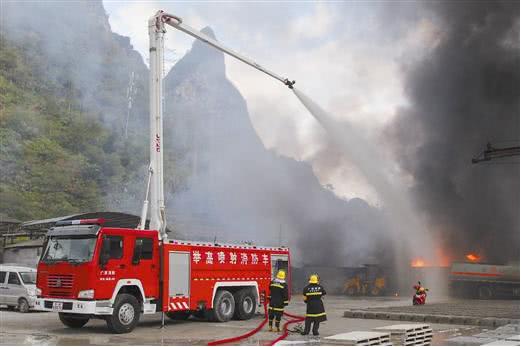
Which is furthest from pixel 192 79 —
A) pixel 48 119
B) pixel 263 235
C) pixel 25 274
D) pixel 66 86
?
pixel 25 274

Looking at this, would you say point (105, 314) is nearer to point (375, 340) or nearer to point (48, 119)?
point (375, 340)

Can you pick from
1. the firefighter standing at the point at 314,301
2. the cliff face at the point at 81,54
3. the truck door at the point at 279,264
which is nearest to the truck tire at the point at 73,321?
the firefighter standing at the point at 314,301

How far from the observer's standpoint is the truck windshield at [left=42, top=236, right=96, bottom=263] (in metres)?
12.5

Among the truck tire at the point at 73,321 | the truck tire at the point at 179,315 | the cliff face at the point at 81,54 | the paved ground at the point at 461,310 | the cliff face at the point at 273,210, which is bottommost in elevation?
the paved ground at the point at 461,310

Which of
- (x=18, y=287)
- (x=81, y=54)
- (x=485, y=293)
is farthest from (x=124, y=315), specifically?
(x=81, y=54)

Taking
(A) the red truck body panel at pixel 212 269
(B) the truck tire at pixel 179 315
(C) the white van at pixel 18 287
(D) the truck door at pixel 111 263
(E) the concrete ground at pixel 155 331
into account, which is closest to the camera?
(E) the concrete ground at pixel 155 331

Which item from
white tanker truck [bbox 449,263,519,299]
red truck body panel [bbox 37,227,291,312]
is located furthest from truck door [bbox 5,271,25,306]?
white tanker truck [bbox 449,263,519,299]

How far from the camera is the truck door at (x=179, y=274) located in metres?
13.9

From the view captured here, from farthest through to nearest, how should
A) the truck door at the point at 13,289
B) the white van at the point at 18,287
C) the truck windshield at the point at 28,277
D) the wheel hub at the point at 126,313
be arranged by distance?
the truck windshield at the point at 28,277, the truck door at the point at 13,289, the white van at the point at 18,287, the wheel hub at the point at 126,313

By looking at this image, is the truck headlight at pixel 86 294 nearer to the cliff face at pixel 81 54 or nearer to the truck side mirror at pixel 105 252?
the truck side mirror at pixel 105 252

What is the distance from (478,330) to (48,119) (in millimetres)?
60494

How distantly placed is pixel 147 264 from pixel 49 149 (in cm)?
5099

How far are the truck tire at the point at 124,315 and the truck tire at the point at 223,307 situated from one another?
2.60 meters

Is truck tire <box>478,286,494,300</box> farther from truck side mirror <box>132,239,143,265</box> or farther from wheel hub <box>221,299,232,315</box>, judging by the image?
truck side mirror <box>132,239,143,265</box>
